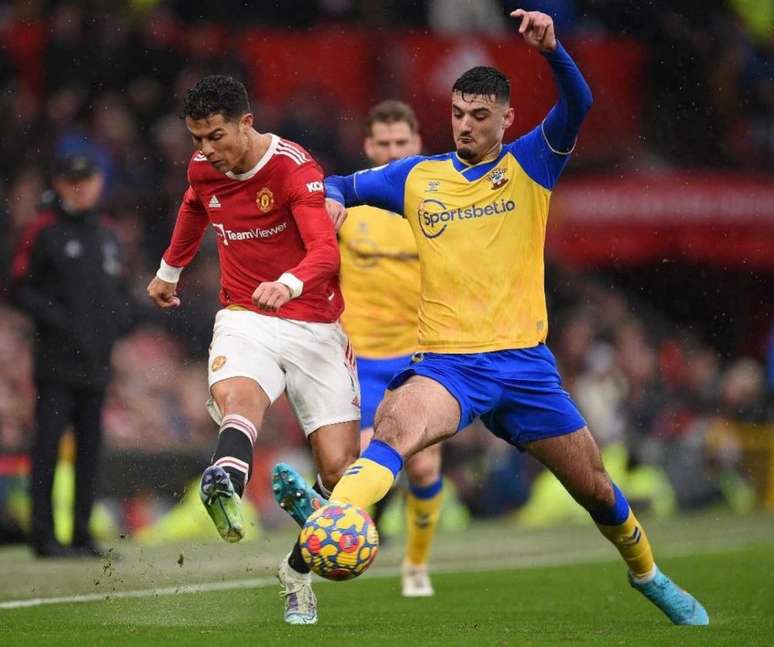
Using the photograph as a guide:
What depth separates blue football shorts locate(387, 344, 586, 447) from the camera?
Answer: 7.54 metres

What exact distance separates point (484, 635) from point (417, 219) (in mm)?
1942

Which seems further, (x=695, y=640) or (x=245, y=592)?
(x=245, y=592)

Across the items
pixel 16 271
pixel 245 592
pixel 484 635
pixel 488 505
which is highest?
pixel 16 271

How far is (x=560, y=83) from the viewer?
7.55 meters

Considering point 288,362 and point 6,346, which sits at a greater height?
point 288,362

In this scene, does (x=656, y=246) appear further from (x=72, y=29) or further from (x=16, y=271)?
(x=16, y=271)

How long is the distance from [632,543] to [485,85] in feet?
7.42

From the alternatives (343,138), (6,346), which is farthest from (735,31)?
(6,346)


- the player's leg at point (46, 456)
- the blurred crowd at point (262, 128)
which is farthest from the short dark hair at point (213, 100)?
the blurred crowd at point (262, 128)

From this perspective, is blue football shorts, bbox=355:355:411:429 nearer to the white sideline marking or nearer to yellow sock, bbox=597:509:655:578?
the white sideline marking

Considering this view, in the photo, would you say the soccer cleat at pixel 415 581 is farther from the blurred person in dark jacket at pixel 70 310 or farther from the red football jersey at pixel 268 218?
the blurred person in dark jacket at pixel 70 310

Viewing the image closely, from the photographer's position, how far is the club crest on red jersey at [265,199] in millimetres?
8008

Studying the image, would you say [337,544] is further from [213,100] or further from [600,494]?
[213,100]

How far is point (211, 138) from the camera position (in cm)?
776
